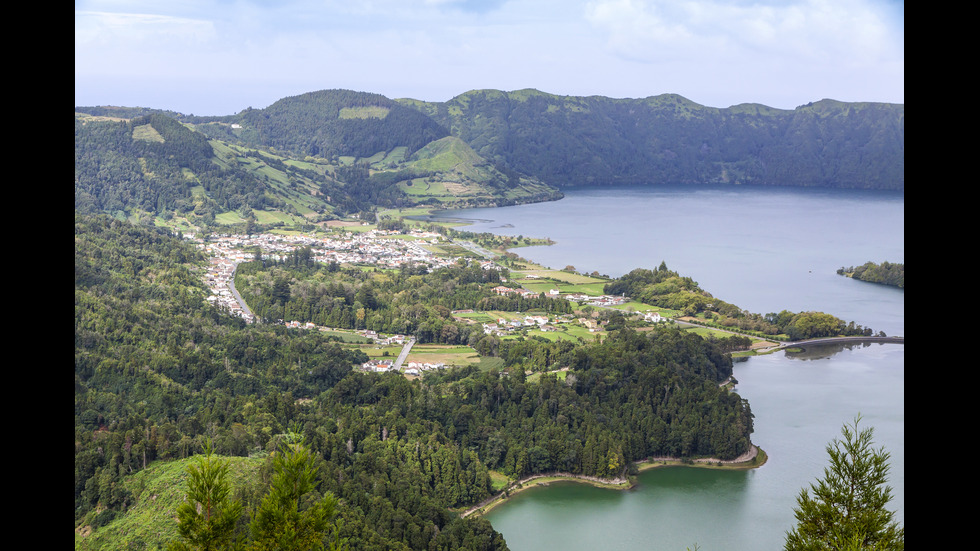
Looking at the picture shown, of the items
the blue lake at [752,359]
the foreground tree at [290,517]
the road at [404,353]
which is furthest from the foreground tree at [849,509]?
the road at [404,353]

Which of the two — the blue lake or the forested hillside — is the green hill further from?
the forested hillside

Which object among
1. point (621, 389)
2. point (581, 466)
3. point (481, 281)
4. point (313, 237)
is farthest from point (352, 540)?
point (313, 237)

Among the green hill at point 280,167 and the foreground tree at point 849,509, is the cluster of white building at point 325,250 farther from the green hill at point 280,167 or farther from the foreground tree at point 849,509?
the foreground tree at point 849,509

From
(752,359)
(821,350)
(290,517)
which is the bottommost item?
(752,359)

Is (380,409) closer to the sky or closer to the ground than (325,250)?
closer to the ground

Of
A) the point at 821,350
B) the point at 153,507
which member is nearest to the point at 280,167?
the point at 821,350

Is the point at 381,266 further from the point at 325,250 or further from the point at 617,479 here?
the point at 617,479
